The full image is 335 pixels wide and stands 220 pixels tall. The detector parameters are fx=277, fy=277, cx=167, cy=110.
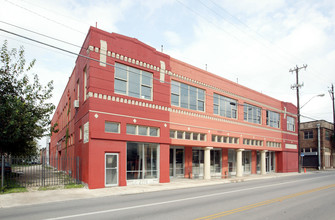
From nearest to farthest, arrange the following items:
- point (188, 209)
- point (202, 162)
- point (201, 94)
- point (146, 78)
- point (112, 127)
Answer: point (188, 209)
point (112, 127)
point (146, 78)
point (201, 94)
point (202, 162)

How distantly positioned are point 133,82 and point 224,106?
1154 cm

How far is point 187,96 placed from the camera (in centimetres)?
2278

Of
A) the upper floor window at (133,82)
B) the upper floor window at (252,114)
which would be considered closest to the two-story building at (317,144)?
the upper floor window at (252,114)

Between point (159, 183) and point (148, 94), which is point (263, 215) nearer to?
point (159, 183)

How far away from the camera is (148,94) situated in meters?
19.4

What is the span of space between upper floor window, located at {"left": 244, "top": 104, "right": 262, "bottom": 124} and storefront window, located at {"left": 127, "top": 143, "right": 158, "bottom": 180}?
46.9 feet

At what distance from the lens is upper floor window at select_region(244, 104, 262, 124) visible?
98.5 ft

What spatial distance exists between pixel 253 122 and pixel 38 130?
→ 22.3 meters

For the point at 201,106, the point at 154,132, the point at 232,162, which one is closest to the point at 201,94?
the point at 201,106

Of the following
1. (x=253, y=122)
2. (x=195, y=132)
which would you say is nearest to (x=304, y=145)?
(x=253, y=122)

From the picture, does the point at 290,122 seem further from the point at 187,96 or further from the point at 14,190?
the point at 14,190

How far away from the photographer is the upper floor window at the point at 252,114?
1182 inches

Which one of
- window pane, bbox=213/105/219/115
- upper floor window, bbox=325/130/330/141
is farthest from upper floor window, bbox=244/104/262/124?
upper floor window, bbox=325/130/330/141

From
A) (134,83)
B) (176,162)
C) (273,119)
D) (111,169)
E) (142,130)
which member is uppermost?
(134,83)
